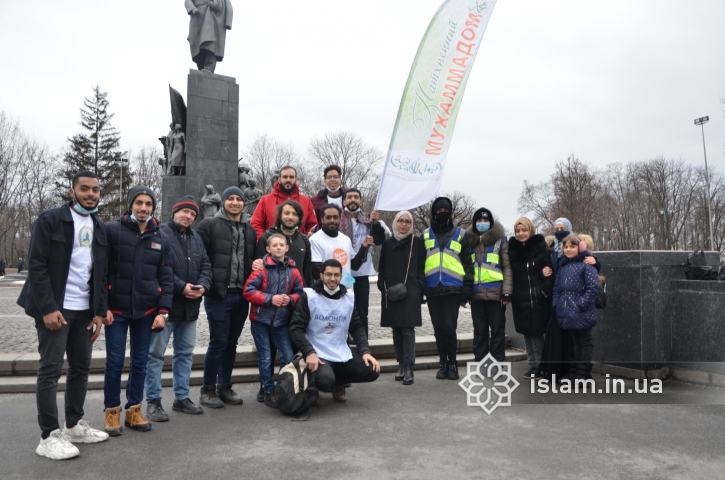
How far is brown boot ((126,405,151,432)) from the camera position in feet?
14.7

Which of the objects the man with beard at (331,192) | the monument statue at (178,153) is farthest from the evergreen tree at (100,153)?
the man with beard at (331,192)

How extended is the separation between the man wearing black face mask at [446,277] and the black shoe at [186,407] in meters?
2.74

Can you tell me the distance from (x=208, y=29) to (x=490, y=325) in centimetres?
1709

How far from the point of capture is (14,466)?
12.0 feet

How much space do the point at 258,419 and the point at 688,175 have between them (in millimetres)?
55636

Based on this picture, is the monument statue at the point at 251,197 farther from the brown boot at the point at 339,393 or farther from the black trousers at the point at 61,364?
the black trousers at the point at 61,364

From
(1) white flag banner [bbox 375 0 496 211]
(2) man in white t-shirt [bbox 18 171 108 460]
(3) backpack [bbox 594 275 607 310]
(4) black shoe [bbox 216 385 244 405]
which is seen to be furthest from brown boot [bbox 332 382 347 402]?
(3) backpack [bbox 594 275 607 310]

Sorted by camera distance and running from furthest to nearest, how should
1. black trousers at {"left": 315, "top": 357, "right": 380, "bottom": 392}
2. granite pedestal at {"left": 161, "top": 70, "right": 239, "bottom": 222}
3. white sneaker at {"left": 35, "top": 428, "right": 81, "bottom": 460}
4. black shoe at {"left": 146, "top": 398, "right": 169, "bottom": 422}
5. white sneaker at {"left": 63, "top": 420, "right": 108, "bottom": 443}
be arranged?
granite pedestal at {"left": 161, "top": 70, "right": 239, "bottom": 222}, black trousers at {"left": 315, "top": 357, "right": 380, "bottom": 392}, black shoe at {"left": 146, "top": 398, "right": 169, "bottom": 422}, white sneaker at {"left": 63, "top": 420, "right": 108, "bottom": 443}, white sneaker at {"left": 35, "top": 428, "right": 81, "bottom": 460}

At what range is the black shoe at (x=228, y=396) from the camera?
537cm

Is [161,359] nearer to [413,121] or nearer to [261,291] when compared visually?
[261,291]

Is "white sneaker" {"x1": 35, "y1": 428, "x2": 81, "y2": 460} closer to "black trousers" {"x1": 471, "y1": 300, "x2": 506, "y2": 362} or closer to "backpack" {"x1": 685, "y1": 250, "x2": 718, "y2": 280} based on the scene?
"black trousers" {"x1": 471, "y1": 300, "x2": 506, "y2": 362}

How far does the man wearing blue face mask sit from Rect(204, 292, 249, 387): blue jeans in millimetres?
2742

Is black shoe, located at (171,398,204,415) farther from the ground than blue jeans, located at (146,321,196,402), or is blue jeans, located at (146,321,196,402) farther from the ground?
blue jeans, located at (146,321,196,402)

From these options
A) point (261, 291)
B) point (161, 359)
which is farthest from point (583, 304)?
point (161, 359)
